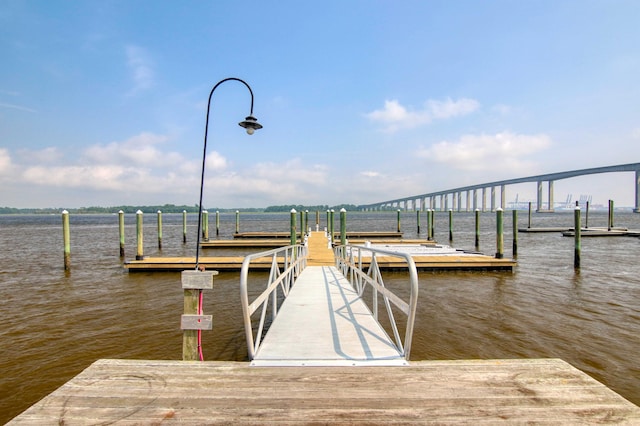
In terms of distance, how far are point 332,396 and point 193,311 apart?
2.13 metres

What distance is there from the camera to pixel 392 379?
3049 millimetres

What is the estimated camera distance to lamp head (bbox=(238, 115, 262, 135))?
6180 millimetres

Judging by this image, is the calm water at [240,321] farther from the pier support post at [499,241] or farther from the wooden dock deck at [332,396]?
the wooden dock deck at [332,396]

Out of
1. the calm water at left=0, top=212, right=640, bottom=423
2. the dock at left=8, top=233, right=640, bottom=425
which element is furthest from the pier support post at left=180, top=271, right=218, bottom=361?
the calm water at left=0, top=212, right=640, bottom=423

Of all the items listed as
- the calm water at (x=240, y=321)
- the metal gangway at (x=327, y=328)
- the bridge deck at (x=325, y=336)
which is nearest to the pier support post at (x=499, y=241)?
the calm water at (x=240, y=321)

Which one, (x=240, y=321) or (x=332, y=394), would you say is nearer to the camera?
(x=332, y=394)

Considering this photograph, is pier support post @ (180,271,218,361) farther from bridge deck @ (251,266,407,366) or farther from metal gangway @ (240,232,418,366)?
bridge deck @ (251,266,407,366)

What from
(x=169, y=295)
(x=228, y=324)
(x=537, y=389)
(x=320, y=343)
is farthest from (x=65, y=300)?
(x=537, y=389)

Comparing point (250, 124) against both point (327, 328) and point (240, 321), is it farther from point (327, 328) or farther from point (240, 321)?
point (240, 321)

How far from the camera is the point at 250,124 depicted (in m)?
6.23

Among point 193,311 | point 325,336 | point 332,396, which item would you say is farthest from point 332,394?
point 193,311

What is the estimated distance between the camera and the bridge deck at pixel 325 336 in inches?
148

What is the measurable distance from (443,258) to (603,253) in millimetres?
12852

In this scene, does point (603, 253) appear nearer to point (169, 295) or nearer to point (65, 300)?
point (169, 295)
